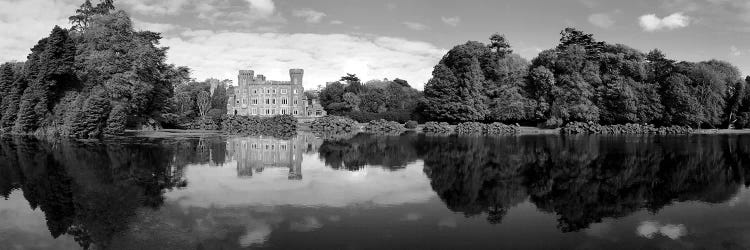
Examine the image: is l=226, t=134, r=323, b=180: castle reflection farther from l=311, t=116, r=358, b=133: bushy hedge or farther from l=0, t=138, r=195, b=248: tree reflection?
l=311, t=116, r=358, b=133: bushy hedge

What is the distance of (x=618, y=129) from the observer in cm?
4675

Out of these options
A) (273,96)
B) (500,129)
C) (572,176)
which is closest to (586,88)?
(500,129)

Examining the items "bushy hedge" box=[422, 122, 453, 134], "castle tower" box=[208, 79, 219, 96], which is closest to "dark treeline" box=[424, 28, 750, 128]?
"bushy hedge" box=[422, 122, 453, 134]

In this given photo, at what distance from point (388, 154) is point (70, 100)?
26439mm

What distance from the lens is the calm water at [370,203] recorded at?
8758 millimetres

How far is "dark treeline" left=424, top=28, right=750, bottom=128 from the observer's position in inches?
1863

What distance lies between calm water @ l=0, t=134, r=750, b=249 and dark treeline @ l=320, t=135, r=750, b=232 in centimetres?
7

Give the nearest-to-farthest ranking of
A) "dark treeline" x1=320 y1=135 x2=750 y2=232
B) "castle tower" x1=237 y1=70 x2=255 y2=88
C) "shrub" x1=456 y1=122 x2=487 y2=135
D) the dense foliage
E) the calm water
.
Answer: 1. the calm water
2. "dark treeline" x1=320 y1=135 x2=750 y2=232
3. "shrub" x1=456 y1=122 x2=487 y2=135
4. the dense foliage
5. "castle tower" x1=237 y1=70 x2=255 y2=88

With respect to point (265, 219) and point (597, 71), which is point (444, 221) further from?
point (597, 71)

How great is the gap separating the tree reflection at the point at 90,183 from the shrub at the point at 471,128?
30447mm

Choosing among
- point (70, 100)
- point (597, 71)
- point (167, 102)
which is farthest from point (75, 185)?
point (597, 71)

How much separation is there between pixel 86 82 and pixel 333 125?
21.1 metres

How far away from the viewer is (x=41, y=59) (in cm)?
3775

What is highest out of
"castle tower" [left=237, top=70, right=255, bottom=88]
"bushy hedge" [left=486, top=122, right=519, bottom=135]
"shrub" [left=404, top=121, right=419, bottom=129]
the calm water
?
"castle tower" [left=237, top=70, right=255, bottom=88]
